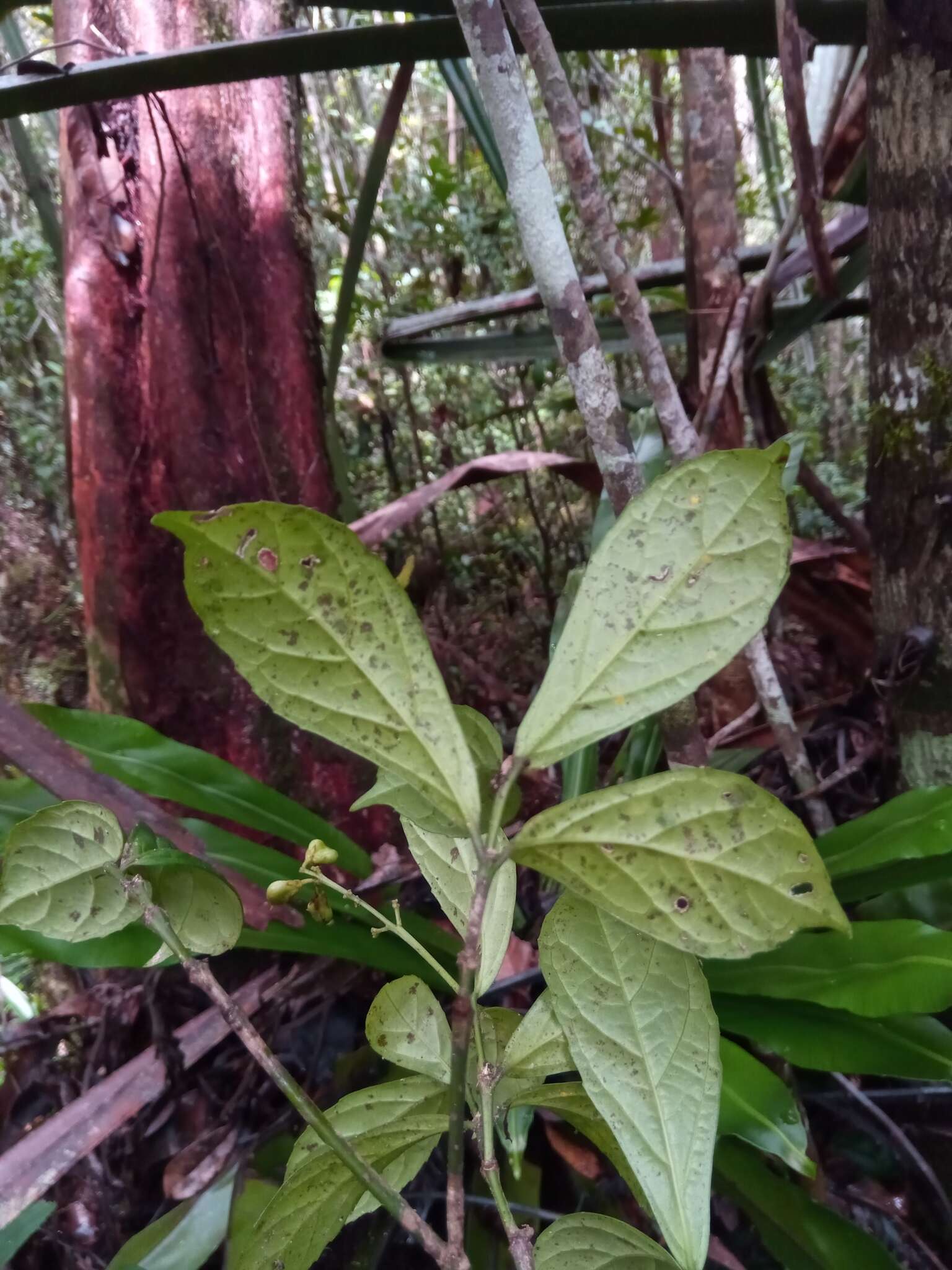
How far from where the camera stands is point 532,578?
5.74 feet

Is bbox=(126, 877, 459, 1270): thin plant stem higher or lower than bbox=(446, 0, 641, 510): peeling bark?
lower

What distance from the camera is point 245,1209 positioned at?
0.49 m

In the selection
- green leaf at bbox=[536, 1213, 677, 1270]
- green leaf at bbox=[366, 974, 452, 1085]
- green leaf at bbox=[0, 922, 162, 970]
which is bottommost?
green leaf at bbox=[0, 922, 162, 970]

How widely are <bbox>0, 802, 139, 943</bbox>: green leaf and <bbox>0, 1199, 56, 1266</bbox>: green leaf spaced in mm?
261

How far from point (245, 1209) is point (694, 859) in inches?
18.9

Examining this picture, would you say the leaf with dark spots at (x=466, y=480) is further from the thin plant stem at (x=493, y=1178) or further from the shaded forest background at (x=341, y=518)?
the thin plant stem at (x=493, y=1178)

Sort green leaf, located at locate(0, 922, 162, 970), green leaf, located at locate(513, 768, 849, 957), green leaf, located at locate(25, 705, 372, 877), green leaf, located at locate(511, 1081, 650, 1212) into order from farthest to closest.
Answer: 1. green leaf, located at locate(25, 705, 372, 877)
2. green leaf, located at locate(0, 922, 162, 970)
3. green leaf, located at locate(511, 1081, 650, 1212)
4. green leaf, located at locate(513, 768, 849, 957)

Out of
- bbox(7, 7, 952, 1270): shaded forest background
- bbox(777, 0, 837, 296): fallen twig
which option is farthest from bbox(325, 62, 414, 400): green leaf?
bbox(777, 0, 837, 296): fallen twig

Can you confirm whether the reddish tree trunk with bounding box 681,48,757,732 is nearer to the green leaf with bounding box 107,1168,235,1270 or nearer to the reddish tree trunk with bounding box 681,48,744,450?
the reddish tree trunk with bounding box 681,48,744,450

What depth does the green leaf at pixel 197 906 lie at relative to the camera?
0.95 feet

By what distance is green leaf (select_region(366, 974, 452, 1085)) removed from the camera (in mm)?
303

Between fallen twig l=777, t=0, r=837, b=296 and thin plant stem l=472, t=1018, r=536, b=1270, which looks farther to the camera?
fallen twig l=777, t=0, r=837, b=296

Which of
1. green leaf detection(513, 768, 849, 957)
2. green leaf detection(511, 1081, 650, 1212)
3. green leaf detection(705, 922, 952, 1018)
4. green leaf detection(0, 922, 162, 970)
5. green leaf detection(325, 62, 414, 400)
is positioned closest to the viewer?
green leaf detection(513, 768, 849, 957)

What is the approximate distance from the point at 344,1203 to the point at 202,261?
90cm
